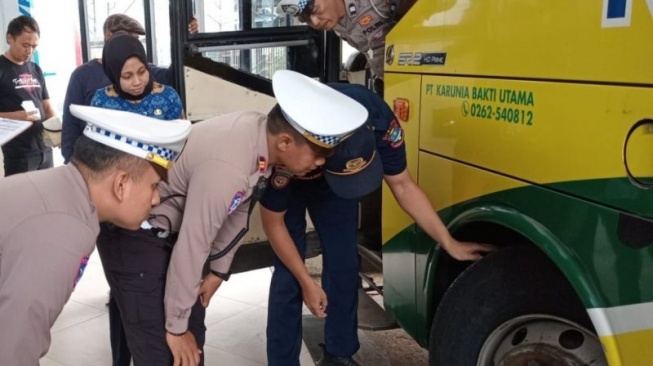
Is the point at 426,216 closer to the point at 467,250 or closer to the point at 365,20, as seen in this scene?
the point at 467,250

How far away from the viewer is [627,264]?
1486mm

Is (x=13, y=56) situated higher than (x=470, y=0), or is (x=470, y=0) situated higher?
(x=470, y=0)

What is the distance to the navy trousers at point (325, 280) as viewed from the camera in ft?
8.34

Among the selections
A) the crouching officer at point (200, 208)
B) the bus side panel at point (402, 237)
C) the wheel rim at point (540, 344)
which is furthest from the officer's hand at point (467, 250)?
the crouching officer at point (200, 208)

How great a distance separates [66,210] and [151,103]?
1.62 metres

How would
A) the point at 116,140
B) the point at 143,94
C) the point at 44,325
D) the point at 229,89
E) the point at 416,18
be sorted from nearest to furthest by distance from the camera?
the point at 44,325 < the point at 116,140 < the point at 416,18 < the point at 143,94 < the point at 229,89

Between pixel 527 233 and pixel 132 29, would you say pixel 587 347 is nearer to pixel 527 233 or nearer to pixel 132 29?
pixel 527 233

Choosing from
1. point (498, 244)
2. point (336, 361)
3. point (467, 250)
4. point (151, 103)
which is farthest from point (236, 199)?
point (151, 103)

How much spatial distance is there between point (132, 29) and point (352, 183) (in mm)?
2010

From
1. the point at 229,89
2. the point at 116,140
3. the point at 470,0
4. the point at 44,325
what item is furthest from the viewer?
the point at 229,89

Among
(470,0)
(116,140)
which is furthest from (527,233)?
(116,140)

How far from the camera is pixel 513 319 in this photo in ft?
6.19

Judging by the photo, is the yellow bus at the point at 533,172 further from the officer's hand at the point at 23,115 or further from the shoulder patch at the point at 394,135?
the officer's hand at the point at 23,115

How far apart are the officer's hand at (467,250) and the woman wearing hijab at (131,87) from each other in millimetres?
1447
